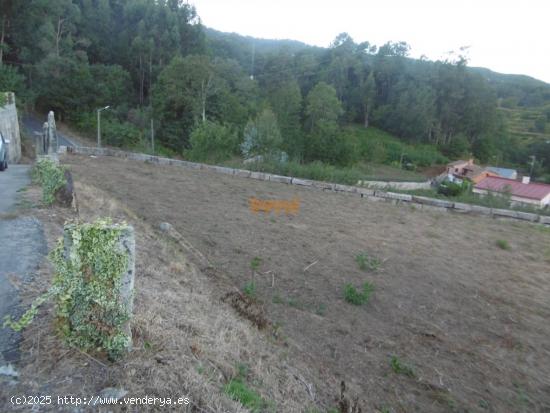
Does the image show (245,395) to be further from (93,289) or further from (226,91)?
(226,91)

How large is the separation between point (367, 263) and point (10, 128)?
1383 cm

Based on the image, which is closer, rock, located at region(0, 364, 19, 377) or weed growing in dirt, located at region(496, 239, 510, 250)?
rock, located at region(0, 364, 19, 377)

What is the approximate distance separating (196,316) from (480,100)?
55.0 metres

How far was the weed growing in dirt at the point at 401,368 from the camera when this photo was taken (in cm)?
405

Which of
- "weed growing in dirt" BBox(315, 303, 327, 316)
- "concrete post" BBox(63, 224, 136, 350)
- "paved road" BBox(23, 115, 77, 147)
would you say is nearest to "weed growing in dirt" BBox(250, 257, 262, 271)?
"weed growing in dirt" BBox(315, 303, 327, 316)

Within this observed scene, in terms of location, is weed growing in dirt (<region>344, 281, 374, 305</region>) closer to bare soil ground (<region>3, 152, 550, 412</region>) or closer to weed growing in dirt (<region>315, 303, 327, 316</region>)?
bare soil ground (<region>3, 152, 550, 412</region>)

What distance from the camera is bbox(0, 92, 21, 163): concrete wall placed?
1389cm

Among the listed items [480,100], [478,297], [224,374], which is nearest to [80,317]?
[224,374]

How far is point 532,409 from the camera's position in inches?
148

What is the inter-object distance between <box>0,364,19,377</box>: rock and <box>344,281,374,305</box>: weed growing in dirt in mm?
3863

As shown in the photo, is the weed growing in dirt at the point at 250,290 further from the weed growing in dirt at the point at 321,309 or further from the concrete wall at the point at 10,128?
the concrete wall at the point at 10,128

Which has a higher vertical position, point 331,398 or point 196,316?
point 196,316

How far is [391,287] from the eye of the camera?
5848mm

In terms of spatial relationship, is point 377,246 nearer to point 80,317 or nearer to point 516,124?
point 80,317
